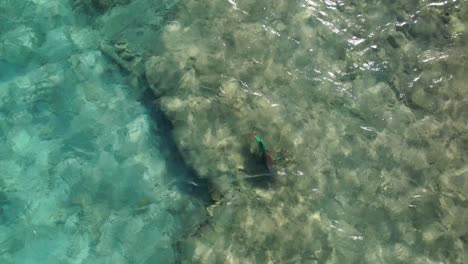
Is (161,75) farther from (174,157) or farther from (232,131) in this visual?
(232,131)

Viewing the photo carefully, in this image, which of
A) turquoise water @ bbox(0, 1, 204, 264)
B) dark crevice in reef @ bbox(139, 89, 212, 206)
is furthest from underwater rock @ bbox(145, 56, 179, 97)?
turquoise water @ bbox(0, 1, 204, 264)

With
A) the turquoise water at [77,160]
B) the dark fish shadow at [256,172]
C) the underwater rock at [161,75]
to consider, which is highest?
the underwater rock at [161,75]

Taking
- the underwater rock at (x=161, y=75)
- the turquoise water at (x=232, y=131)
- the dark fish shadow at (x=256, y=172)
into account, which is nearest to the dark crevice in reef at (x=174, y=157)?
the turquoise water at (x=232, y=131)

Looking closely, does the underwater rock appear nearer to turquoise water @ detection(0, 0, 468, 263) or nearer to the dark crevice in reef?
turquoise water @ detection(0, 0, 468, 263)

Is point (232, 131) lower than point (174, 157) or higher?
higher

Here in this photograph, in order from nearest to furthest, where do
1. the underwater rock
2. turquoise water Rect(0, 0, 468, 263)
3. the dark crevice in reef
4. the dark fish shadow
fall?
turquoise water Rect(0, 0, 468, 263), the dark fish shadow, the dark crevice in reef, the underwater rock

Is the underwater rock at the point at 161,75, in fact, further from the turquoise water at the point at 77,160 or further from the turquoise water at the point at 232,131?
the turquoise water at the point at 77,160

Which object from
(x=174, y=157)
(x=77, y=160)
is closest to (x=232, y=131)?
(x=174, y=157)

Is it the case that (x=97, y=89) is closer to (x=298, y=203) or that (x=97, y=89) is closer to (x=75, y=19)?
(x=75, y=19)
